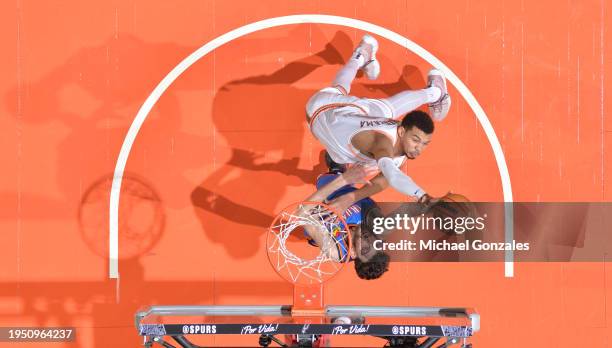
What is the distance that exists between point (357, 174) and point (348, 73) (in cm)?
75

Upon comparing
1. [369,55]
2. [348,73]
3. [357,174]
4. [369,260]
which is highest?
[369,55]

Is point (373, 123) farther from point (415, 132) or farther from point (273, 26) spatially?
point (273, 26)

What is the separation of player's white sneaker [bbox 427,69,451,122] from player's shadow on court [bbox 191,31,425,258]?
0.08 metres

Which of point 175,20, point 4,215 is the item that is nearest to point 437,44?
point 175,20

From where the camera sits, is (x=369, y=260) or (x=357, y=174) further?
(x=369, y=260)

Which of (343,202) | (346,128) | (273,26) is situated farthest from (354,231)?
(273,26)

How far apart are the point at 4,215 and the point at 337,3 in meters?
2.96

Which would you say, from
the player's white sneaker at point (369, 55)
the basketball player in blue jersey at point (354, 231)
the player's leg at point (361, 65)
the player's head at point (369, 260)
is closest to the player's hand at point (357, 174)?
the basketball player in blue jersey at point (354, 231)

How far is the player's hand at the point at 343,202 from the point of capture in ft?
18.0

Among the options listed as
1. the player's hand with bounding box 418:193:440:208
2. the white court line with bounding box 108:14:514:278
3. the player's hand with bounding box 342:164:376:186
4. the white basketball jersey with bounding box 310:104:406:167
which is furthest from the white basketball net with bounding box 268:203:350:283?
the white court line with bounding box 108:14:514:278

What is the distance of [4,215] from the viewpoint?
565 cm

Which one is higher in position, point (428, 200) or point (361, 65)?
point (361, 65)

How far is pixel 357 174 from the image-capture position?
551 cm

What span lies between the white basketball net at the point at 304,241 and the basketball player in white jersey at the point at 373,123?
0.56ft
